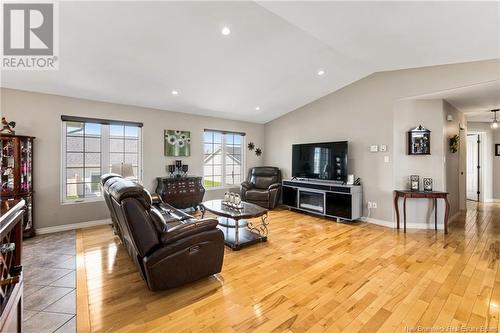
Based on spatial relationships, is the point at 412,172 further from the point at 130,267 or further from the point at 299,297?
the point at 130,267

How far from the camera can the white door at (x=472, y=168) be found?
7039 millimetres

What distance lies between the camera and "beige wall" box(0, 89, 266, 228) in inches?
152

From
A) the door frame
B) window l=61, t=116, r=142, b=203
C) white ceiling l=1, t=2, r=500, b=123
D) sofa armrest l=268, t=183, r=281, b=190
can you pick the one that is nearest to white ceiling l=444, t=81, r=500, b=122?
white ceiling l=1, t=2, r=500, b=123

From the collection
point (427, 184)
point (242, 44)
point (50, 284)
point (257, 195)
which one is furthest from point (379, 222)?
point (50, 284)

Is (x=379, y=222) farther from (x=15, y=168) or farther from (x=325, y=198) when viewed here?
(x=15, y=168)

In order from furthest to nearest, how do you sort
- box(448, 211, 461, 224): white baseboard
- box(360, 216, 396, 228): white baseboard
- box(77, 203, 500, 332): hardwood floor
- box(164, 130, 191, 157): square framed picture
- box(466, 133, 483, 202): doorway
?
box(466, 133, 483, 202): doorway
box(164, 130, 191, 157): square framed picture
box(448, 211, 461, 224): white baseboard
box(360, 216, 396, 228): white baseboard
box(77, 203, 500, 332): hardwood floor

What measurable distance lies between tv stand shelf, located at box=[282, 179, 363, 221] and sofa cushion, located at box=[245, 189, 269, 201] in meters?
0.52

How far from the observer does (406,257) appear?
3053 millimetres

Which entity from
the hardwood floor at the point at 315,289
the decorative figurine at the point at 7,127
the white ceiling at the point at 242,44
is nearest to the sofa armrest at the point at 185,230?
the hardwood floor at the point at 315,289

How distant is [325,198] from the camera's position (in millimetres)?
4984

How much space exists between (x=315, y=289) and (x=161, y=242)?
1.57 meters

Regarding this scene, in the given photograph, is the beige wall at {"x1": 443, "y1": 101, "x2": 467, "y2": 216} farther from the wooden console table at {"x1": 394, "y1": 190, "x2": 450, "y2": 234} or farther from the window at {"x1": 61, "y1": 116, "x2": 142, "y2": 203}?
the window at {"x1": 61, "y1": 116, "x2": 142, "y2": 203}
